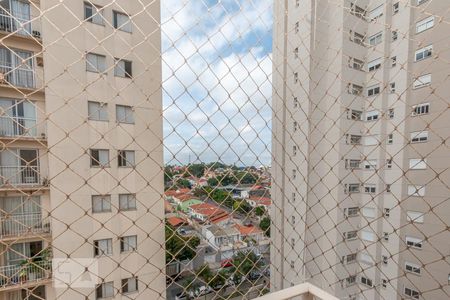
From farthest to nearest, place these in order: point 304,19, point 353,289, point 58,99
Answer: point 353,289 < point 304,19 < point 58,99

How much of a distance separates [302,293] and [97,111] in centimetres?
102

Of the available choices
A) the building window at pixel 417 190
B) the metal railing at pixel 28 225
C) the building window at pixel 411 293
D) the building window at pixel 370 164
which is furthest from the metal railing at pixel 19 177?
the building window at pixel 411 293

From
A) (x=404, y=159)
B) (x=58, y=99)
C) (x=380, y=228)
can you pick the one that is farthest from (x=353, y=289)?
(x=58, y=99)

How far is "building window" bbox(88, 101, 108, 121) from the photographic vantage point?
97 centimetres

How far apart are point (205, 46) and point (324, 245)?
3.96 meters

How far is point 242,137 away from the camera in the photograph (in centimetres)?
78

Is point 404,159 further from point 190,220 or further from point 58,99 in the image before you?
point 58,99

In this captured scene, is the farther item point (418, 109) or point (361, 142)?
point (361, 142)

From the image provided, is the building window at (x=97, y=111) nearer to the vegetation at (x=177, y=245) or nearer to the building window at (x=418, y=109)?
the vegetation at (x=177, y=245)

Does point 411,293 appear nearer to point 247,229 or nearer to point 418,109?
point 418,109

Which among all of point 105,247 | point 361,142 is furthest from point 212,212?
point 361,142

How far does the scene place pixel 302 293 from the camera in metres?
0.74

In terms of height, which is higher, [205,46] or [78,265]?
[205,46]

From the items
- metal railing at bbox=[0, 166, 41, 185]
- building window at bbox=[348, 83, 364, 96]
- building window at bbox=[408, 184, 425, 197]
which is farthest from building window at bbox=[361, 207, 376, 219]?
metal railing at bbox=[0, 166, 41, 185]
